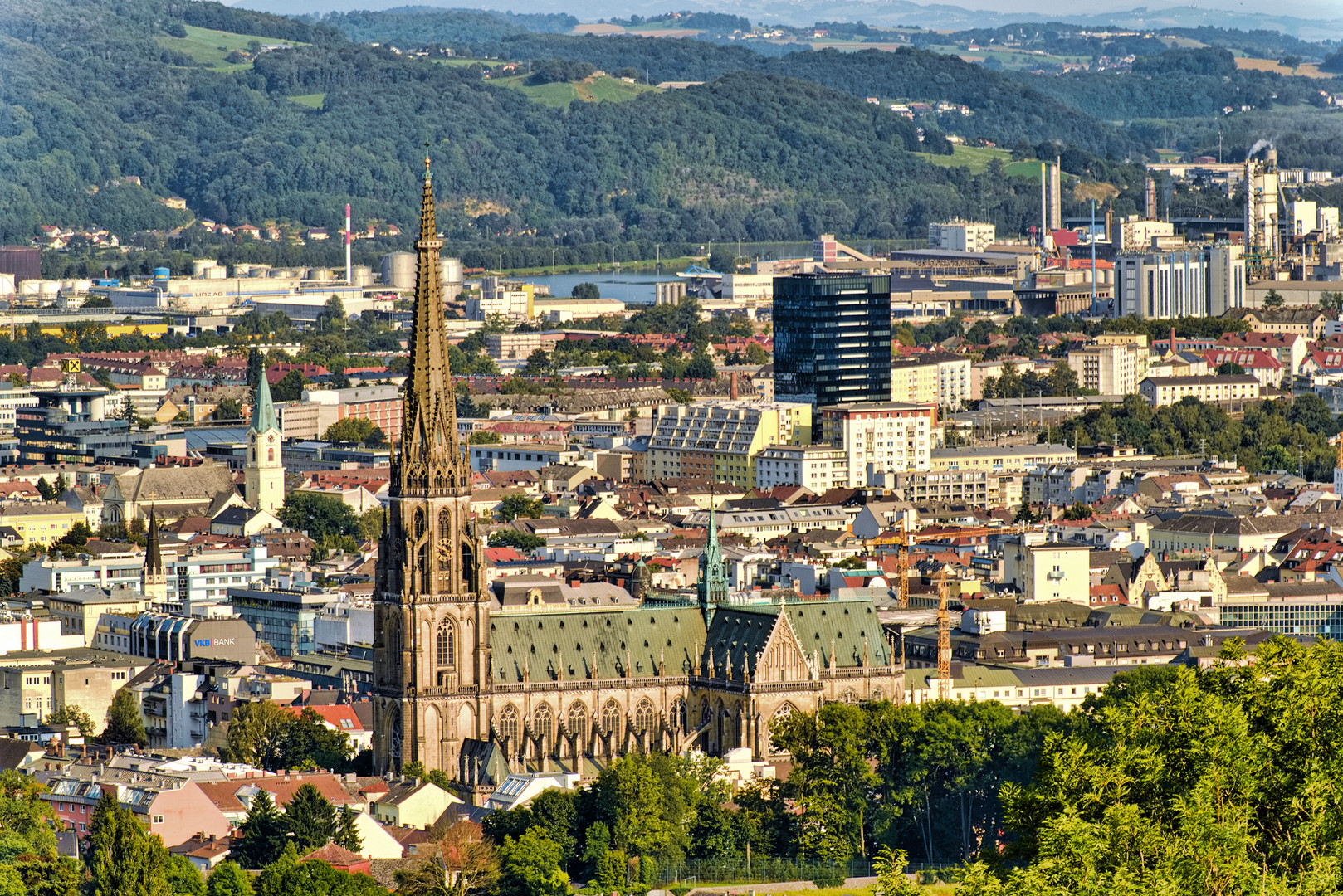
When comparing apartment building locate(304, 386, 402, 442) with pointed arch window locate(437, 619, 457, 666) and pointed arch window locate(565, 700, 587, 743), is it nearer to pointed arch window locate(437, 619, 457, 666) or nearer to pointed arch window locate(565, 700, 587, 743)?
pointed arch window locate(565, 700, 587, 743)

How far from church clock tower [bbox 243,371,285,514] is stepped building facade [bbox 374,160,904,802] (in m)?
57.6

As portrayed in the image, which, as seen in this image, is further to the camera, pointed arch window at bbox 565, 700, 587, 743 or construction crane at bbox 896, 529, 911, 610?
construction crane at bbox 896, 529, 911, 610

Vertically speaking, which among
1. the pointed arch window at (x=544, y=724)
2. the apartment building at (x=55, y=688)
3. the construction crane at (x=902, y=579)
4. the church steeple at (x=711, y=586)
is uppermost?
the church steeple at (x=711, y=586)

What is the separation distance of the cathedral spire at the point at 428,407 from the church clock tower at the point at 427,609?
0.09ft

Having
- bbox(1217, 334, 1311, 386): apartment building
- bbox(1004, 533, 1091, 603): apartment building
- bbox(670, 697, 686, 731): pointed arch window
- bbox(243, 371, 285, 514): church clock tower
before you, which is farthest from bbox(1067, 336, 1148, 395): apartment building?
bbox(670, 697, 686, 731): pointed arch window

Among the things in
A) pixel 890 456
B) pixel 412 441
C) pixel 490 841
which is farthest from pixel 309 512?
pixel 490 841

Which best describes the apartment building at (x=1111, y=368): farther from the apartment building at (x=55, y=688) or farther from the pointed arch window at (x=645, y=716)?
the pointed arch window at (x=645, y=716)

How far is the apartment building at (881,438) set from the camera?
151 metres

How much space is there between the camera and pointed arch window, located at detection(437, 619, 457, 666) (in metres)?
79.1

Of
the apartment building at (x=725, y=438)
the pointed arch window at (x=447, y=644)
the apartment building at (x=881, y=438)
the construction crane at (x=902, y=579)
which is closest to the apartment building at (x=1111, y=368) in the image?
the apartment building at (x=725, y=438)

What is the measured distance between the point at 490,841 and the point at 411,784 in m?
5.71

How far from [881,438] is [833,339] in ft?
38.8

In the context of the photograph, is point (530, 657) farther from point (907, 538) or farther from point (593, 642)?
point (907, 538)

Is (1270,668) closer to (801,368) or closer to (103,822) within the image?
(103,822)
